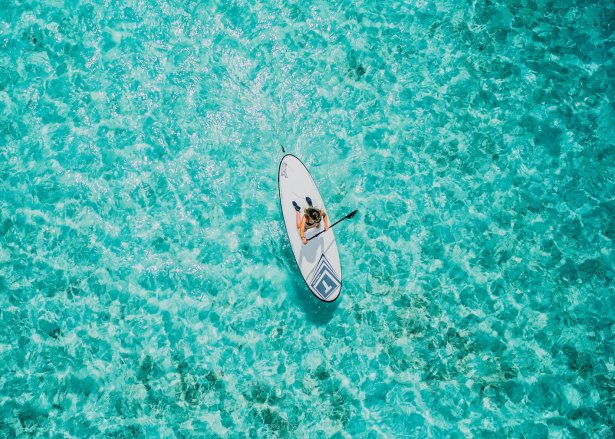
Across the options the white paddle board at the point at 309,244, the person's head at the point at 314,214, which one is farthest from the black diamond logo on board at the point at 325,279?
the person's head at the point at 314,214

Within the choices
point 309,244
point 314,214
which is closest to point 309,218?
point 314,214

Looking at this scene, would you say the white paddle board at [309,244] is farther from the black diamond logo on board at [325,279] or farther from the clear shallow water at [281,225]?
the clear shallow water at [281,225]

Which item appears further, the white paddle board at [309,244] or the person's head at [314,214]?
the white paddle board at [309,244]

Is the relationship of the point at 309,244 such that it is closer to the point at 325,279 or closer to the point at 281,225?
the point at 325,279

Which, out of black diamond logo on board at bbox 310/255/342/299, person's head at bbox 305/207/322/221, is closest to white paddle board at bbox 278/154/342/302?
Answer: black diamond logo on board at bbox 310/255/342/299

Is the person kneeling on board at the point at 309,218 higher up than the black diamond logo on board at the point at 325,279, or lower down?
higher up

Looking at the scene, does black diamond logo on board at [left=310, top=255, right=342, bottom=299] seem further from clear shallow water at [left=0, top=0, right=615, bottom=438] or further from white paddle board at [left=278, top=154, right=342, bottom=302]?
clear shallow water at [left=0, top=0, right=615, bottom=438]
